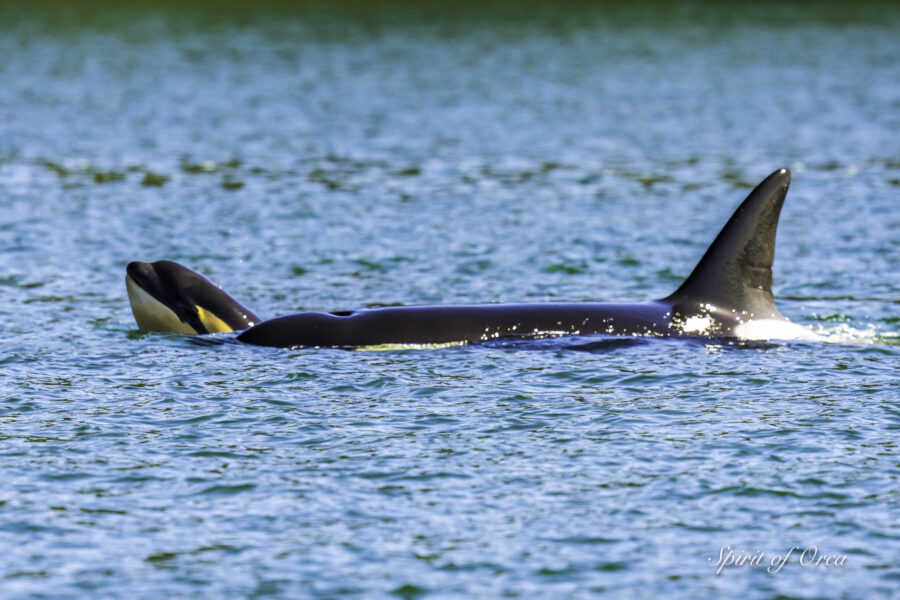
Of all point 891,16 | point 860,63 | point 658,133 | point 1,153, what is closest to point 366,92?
point 658,133

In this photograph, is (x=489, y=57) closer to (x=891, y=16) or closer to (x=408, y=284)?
(x=891, y=16)

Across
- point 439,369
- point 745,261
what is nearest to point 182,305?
point 439,369

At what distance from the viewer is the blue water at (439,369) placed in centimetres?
958

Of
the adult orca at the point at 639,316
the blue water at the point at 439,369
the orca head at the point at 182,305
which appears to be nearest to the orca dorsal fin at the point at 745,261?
the adult orca at the point at 639,316

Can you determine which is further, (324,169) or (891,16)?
(891,16)

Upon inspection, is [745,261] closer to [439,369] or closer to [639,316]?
[639,316]

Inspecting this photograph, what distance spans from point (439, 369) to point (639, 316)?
2477 mm

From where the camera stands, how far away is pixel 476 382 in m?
14.0

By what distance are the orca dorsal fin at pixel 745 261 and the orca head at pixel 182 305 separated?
4.97 m

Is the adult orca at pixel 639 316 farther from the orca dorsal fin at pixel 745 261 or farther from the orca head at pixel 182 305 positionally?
the orca head at pixel 182 305

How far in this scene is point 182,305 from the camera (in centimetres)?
1634

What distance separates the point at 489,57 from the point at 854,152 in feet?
102

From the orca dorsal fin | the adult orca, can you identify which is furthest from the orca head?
the orca dorsal fin

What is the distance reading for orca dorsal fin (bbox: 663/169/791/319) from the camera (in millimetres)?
15227
